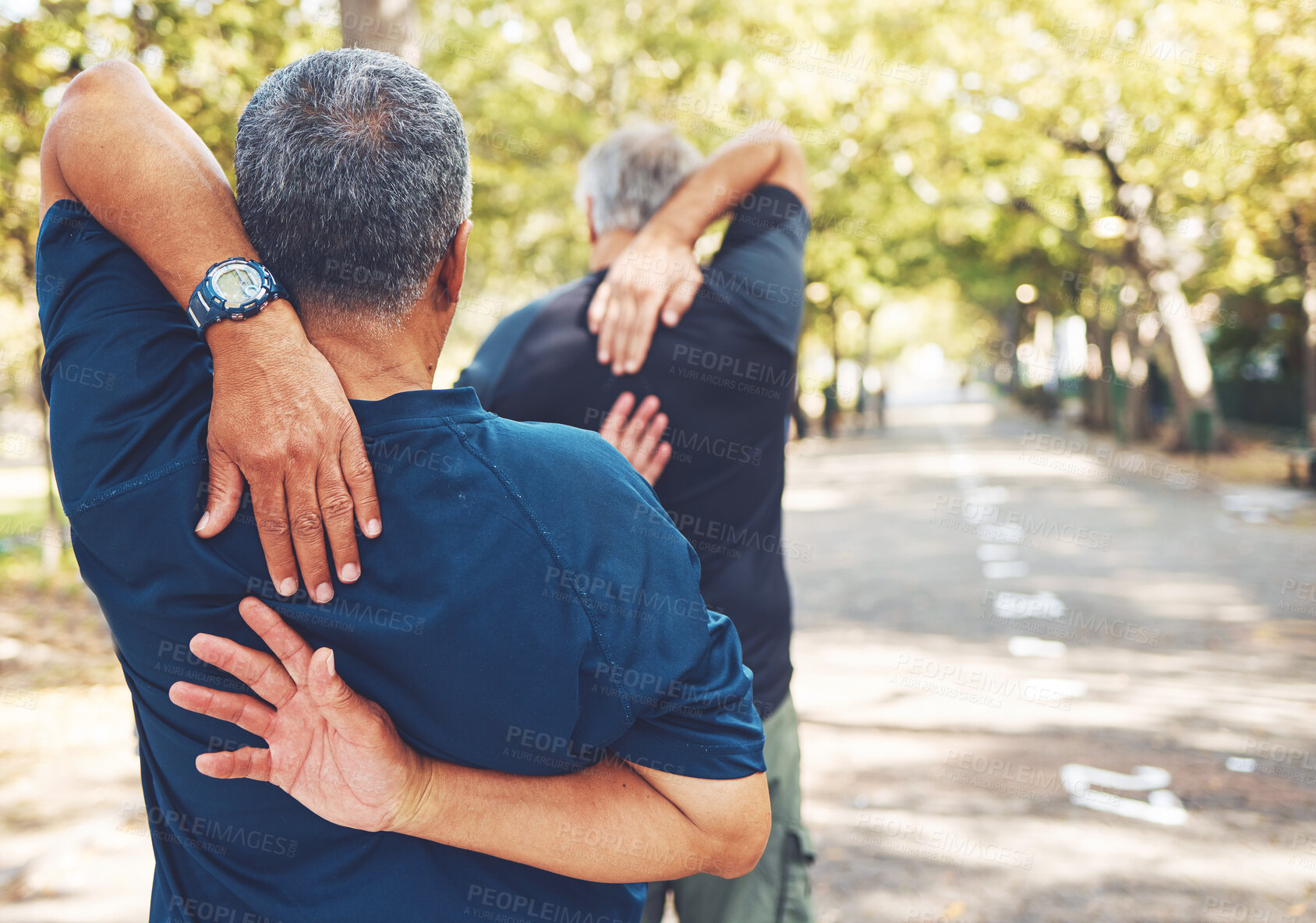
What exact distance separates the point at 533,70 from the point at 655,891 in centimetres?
1699

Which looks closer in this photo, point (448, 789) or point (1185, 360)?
point (448, 789)

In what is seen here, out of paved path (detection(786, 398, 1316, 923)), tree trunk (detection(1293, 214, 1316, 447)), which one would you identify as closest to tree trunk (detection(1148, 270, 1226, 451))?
tree trunk (detection(1293, 214, 1316, 447))

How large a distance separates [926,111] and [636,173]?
60.0ft

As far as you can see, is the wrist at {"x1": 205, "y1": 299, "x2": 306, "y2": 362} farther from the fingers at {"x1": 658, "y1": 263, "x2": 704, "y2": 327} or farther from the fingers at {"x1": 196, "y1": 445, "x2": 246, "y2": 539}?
the fingers at {"x1": 658, "y1": 263, "x2": 704, "y2": 327}

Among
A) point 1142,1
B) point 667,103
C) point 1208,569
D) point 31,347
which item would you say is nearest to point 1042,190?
point 1142,1

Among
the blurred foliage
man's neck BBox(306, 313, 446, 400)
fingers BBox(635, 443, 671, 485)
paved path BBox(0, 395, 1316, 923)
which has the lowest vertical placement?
paved path BBox(0, 395, 1316, 923)

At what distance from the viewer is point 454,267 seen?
53.1 inches

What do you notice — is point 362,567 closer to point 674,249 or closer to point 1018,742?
point 674,249

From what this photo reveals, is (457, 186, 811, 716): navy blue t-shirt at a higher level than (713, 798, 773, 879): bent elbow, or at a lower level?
higher

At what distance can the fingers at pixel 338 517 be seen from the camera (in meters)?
1.18

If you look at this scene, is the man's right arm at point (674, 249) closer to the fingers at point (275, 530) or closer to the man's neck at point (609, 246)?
the man's neck at point (609, 246)

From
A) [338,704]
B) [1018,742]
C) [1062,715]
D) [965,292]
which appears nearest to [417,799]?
[338,704]

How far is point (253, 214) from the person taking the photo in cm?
129

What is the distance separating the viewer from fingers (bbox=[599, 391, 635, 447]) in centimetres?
208
